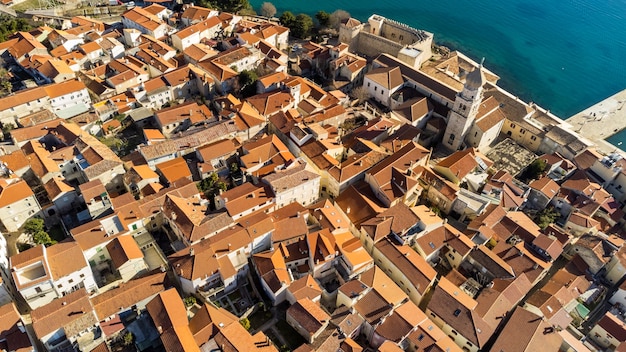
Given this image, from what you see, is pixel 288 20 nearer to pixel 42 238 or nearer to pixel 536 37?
pixel 536 37

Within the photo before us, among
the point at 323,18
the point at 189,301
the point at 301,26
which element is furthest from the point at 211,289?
the point at 323,18

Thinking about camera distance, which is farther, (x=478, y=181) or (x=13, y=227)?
(x=478, y=181)

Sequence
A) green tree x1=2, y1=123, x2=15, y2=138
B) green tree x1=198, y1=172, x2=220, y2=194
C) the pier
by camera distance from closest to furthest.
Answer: green tree x1=198, y1=172, x2=220, y2=194 → green tree x1=2, y1=123, x2=15, y2=138 → the pier

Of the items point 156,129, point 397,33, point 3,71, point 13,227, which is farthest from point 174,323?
point 397,33

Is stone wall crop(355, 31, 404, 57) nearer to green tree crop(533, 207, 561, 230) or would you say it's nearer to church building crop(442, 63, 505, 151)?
church building crop(442, 63, 505, 151)

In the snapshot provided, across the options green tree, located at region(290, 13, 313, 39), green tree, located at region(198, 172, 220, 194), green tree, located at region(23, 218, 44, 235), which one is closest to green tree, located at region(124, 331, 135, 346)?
green tree, located at region(23, 218, 44, 235)

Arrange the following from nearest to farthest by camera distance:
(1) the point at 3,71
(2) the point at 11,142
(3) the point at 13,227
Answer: (3) the point at 13,227 → (2) the point at 11,142 → (1) the point at 3,71

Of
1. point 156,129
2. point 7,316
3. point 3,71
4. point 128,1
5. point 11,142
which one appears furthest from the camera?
point 128,1

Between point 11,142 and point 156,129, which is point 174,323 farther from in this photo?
point 11,142
